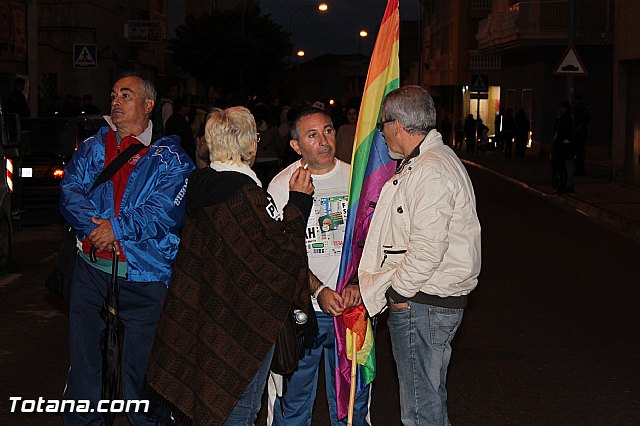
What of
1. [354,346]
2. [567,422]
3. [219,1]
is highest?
[219,1]

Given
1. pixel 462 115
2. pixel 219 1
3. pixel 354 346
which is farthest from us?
pixel 219 1

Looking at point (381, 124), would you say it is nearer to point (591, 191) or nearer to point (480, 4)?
point (591, 191)

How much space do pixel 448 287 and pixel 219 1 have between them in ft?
304

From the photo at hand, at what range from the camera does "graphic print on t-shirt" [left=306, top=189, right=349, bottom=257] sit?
570 centimetres

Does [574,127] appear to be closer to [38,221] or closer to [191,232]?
[38,221]

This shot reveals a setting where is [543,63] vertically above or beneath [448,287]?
above

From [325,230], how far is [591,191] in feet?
63.1

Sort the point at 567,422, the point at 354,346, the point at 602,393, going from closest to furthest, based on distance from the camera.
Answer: the point at 354,346
the point at 567,422
the point at 602,393

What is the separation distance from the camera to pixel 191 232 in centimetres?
485

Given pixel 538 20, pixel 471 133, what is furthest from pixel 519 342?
pixel 471 133

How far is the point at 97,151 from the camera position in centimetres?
576

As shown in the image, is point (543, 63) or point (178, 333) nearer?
point (178, 333)

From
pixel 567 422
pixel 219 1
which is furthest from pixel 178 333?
pixel 219 1

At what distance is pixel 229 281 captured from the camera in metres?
4.75
